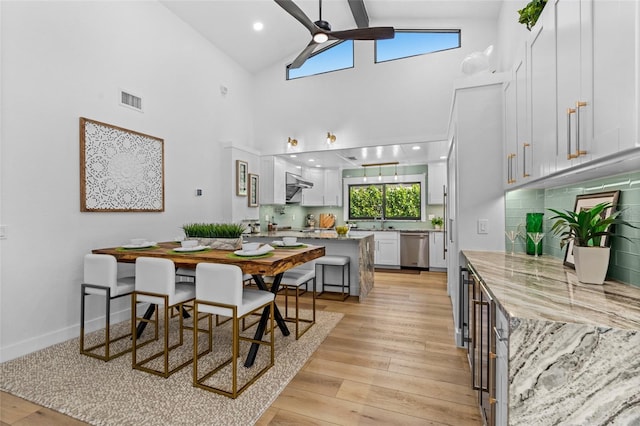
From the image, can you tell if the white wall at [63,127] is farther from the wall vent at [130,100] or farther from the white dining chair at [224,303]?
the white dining chair at [224,303]

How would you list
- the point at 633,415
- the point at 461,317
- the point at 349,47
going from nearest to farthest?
the point at 633,415 → the point at 461,317 → the point at 349,47

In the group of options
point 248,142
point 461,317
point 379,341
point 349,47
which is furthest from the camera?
point 248,142

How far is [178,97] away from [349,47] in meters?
3.10

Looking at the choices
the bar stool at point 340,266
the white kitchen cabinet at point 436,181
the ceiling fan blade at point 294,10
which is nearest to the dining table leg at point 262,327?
the bar stool at point 340,266

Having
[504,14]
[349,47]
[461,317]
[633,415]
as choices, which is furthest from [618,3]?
[349,47]

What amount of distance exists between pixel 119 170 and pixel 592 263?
406cm

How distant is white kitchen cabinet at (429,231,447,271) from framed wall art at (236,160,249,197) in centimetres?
376

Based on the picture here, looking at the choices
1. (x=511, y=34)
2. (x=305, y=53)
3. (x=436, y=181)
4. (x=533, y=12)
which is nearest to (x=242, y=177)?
(x=305, y=53)

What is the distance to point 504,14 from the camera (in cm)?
383

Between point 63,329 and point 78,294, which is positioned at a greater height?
point 78,294

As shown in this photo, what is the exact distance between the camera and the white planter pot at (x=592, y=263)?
1452mm

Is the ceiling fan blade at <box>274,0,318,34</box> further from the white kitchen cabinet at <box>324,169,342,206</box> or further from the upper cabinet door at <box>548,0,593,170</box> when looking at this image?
the white kitchen cabinet at <box>324,169,342,206</box>

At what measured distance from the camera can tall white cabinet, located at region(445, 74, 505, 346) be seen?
106 inches

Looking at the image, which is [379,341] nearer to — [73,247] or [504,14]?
[73,247]
